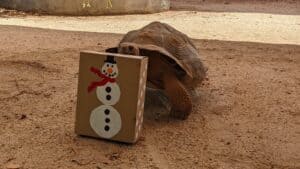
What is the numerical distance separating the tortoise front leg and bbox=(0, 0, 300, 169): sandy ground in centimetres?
10

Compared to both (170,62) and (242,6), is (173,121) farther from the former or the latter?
(242,6)

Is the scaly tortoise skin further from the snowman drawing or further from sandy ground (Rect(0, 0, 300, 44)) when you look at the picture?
sandy ground (Rect(0, 0, 300, 44))

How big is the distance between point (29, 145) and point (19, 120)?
429mm

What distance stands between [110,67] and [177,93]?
2.00ft

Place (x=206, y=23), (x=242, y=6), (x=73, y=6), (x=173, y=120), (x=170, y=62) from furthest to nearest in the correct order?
(x=242, y=6), (x=73, y=6), (x=206, y=23), (x=173, y=120), (x=170, y=62)

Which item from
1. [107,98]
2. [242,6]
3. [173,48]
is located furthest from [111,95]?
[242,6]

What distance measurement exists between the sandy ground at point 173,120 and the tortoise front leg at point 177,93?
10 cm

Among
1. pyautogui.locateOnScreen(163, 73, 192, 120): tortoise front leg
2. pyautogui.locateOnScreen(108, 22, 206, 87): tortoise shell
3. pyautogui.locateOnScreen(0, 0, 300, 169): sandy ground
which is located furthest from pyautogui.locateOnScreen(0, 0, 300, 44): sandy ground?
pyautogui.locateOnScreen(163, 73, 192, 120): tortoise front leg

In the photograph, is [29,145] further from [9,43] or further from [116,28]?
[116,28]

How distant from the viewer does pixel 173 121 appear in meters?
3.21

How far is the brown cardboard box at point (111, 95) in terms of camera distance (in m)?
2.64

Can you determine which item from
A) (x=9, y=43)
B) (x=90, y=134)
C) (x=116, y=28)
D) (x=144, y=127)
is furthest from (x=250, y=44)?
(x=90, y=134)

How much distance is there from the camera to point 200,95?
3.81 meters

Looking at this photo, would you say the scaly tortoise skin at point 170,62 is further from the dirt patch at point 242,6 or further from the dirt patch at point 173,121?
the dirt patch at point 242,6
